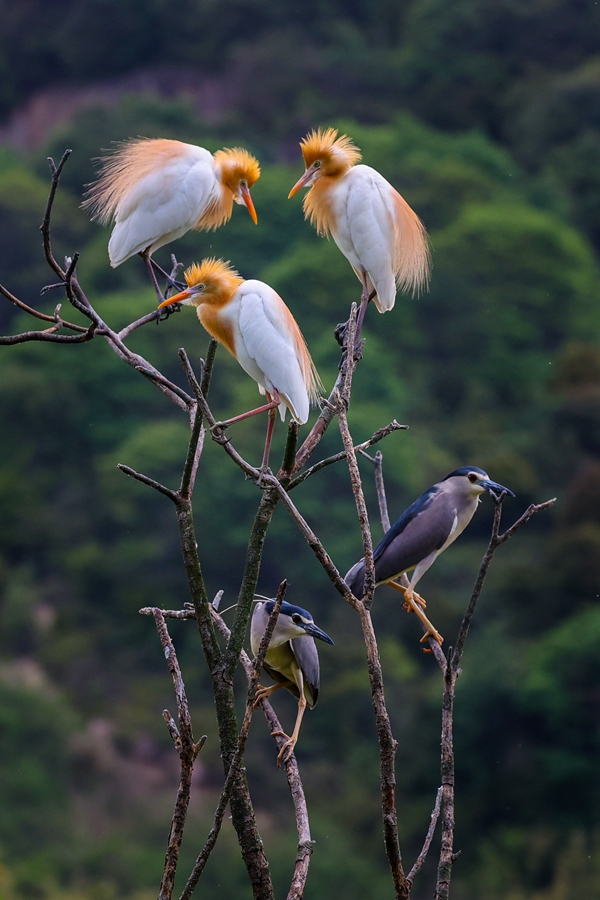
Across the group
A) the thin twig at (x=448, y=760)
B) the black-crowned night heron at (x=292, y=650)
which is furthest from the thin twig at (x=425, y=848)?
the black-crowned night heron at (x=292, y=650)

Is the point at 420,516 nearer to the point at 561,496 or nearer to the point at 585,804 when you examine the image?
the point at 585,804

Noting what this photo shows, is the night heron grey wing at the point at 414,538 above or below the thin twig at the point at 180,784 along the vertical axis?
above

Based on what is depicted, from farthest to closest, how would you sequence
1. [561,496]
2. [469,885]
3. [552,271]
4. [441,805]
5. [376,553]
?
[552,271] < [561,496] < [469,885] < [376,553] < [441,805]

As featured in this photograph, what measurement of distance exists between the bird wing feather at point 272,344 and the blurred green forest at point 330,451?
14670 mm

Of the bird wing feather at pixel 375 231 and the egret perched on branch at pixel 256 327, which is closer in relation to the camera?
the egret perched on branch at pixel 256 327

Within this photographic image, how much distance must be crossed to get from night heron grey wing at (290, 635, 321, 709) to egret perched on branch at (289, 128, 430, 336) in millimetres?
1393

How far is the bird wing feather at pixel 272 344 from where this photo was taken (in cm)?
306

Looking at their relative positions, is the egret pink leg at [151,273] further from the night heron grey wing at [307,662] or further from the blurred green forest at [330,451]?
the blurred green forest at [330,451]

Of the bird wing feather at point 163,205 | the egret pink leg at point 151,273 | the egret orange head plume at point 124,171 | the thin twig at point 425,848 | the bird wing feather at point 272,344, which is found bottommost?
the thin twig at point 425,848

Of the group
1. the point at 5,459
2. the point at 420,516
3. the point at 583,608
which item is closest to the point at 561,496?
the point at 583,608

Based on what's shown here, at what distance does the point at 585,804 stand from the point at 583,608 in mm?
3556

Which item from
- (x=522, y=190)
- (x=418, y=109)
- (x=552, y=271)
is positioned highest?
(x=418, y=109)

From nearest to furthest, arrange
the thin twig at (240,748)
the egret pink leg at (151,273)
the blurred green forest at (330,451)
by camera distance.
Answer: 1. the thin twig at (240,748)
2. the egret pink leg at (151,273)
3. the blurred green forest at (330,451)

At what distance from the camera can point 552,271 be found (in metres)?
32.4
